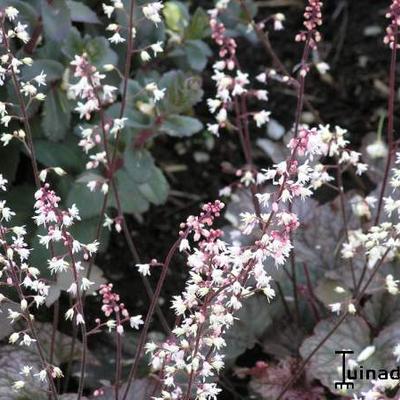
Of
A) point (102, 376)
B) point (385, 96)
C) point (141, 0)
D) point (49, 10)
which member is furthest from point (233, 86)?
point (385, 96)

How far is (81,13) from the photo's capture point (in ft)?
8.53

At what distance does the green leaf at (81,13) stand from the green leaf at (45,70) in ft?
0.50

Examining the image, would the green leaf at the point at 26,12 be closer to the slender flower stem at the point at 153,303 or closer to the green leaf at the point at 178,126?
the green leaf at the point at 178,126

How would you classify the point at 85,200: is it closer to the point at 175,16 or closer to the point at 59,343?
the point at 59,343

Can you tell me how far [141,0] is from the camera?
2.45 m

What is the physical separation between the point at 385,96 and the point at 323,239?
135 centimetres

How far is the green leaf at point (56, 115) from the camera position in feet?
8.59

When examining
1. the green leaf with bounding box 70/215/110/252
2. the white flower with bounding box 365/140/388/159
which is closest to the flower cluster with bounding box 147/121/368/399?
the green leaf with bounding box 70/215/110/252

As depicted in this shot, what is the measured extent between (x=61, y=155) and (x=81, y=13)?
46 cm

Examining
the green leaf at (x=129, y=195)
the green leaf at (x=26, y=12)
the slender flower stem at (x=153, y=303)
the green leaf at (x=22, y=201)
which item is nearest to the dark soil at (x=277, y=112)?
the green leaf at (x=129, y=195)

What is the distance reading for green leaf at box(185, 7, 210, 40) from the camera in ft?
9.48

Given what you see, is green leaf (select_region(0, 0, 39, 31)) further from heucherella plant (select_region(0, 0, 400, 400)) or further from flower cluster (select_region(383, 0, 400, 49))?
flower cluster (select_region(383, 0, 400, 49))

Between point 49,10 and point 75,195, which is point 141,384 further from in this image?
point 49,10

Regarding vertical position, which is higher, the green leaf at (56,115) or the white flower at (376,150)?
the white flower at (376,150)
